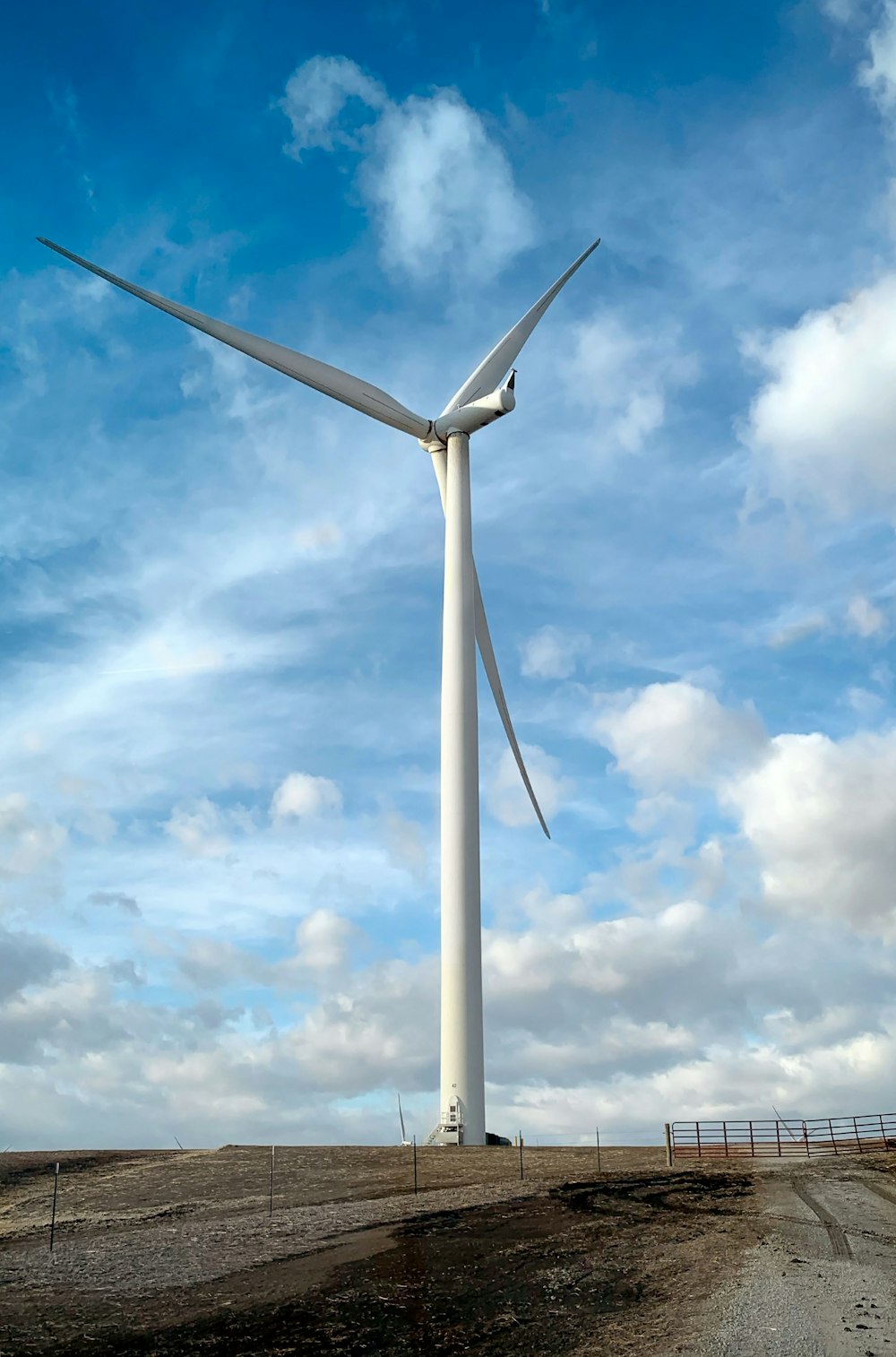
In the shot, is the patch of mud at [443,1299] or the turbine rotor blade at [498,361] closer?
the patch of mud at [443,1299]

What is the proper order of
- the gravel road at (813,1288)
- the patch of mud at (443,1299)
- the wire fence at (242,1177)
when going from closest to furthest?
the gravel road at (813,1288) < the patch of mud at (443,1299) < the wire fence at (242,1177)

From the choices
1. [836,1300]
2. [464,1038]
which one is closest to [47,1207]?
[464,1038]

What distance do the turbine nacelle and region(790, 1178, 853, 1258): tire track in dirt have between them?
129ft

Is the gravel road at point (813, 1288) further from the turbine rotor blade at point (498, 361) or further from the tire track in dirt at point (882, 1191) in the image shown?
the turbine rotor blade at point (498, 361)

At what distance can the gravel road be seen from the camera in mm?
18641

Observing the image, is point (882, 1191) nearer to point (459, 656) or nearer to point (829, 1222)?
point (829, 1222)

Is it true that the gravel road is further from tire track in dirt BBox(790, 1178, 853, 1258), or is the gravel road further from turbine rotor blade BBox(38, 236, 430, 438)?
turbine rotor blade BBox(38, 236, 430, 438)

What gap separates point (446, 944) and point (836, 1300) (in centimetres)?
2942

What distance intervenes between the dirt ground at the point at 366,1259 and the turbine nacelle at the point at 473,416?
122 ft

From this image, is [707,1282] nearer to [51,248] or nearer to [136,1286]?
[136,1286]

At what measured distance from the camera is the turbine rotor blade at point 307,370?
55031 mm

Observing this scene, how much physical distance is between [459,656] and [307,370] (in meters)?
17.5

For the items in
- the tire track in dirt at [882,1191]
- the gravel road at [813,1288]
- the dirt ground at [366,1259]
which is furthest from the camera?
the tire track in dirt at [882,1191]

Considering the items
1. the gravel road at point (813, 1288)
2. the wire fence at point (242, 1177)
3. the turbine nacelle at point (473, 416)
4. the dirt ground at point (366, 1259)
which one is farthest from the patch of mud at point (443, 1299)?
the turbine nacelle at point (473, 416)
